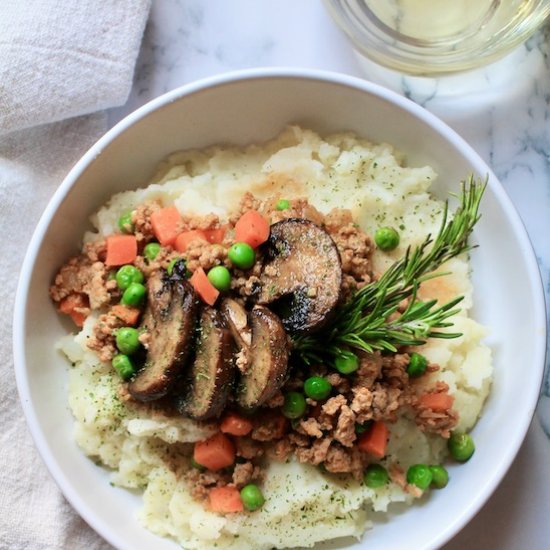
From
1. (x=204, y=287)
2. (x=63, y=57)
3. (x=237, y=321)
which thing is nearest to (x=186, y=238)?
(x=204, y=287)

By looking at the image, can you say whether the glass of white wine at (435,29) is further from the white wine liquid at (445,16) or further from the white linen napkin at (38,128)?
the white linen napkin at (38,128)

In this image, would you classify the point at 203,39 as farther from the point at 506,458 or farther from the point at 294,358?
the point at 506,458

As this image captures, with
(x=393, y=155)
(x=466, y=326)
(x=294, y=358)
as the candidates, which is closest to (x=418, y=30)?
(x=393, y=155)

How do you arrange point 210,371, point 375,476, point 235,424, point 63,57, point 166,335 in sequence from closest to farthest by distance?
point 210,371 → point 166,335 → point 235,424 → point 375,476 → point 63,57

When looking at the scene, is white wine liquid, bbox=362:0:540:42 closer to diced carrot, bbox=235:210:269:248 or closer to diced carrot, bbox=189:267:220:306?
diced carrot, bbox=235:210:269:248

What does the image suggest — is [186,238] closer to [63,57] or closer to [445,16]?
[63,57]

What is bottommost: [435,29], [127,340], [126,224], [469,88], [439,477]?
[439,477]

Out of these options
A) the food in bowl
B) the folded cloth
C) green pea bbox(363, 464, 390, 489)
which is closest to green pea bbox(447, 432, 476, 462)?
the food in bowl
